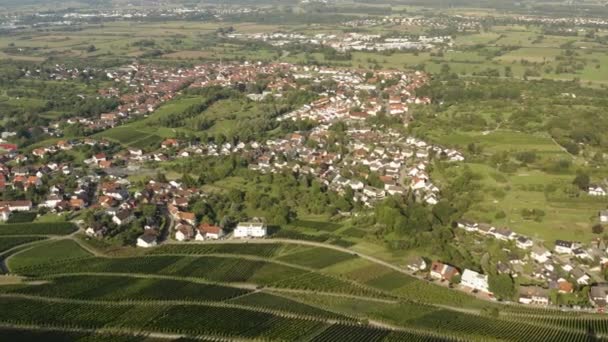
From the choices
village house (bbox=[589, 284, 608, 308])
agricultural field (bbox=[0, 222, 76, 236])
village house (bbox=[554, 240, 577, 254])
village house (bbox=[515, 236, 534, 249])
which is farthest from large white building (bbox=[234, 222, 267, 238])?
village house (bbox=[589, 284, 608, 308])

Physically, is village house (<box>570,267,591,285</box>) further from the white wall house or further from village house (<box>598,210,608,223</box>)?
the white wall house

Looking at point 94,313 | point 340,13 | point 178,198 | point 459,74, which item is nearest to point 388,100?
point 459,74

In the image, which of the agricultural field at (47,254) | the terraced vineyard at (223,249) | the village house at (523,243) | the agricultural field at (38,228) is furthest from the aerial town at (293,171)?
the agricultural field at (47,254)

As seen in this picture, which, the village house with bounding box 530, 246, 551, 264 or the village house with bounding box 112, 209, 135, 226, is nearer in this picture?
the village house with bounding box 530, 246, 551, 264

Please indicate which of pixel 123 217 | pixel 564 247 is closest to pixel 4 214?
pixel 123 217

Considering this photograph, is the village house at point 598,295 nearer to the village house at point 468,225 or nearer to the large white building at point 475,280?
the large white building at point 475,280

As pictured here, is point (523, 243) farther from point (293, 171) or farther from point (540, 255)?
point (293, 171)
